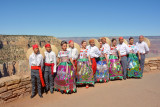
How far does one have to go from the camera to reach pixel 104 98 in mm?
3986

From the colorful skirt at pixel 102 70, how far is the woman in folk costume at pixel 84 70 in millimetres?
466

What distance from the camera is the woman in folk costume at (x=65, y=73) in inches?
170

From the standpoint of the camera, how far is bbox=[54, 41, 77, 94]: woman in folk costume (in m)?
4.32

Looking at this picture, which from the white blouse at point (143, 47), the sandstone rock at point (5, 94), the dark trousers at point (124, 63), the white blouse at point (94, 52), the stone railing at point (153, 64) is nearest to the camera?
the sandstone rock at point (5, 94)

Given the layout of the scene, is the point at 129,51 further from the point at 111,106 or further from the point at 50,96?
the point at 50,96

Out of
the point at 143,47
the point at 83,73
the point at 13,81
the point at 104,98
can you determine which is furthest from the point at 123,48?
the point at 13,81

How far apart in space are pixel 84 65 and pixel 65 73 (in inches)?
33.8

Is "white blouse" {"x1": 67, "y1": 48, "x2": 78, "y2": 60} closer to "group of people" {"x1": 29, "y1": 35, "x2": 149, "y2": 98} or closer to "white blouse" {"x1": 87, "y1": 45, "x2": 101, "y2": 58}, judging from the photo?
"group of people" {"x1": 29, "y1": 35, "x2": 149, "y2": 98}

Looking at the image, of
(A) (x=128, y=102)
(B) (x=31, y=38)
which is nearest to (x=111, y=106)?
(A) (x=128, y=102)

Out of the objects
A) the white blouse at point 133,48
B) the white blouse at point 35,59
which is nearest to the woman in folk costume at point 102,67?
the white blouse at point 133,48

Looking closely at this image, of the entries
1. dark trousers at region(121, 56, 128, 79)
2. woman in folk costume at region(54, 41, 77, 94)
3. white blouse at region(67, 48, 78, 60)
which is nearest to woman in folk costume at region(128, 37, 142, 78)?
dark trousers at region(121, 56, 128, 79)

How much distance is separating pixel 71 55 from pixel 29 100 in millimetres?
1809

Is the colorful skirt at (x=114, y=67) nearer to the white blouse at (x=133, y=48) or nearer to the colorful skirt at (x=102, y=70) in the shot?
the colorful skirt at (x=102, y=70)

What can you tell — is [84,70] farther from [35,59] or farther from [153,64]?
[153,64]
